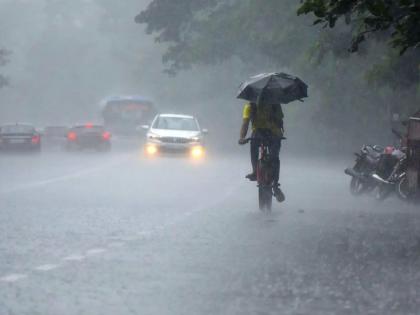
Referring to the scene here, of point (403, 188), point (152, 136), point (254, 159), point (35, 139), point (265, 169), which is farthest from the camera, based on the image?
point (35, 139)

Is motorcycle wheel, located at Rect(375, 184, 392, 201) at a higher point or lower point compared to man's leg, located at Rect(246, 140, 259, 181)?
lower

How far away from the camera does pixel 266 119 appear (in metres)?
17.8

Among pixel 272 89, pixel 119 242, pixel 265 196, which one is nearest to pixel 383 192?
pixel 272 89

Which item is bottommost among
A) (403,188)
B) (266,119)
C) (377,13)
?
(403,188)

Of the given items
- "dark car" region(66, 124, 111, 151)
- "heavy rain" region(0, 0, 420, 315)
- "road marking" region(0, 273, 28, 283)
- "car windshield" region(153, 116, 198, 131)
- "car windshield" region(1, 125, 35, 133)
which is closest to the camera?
"heavy rain" region(0, 0, 420, 315)

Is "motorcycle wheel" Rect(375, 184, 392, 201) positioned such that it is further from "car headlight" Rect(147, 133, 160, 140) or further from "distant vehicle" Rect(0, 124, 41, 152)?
"distant vehicle" Rect(0, 124, 41, 152)

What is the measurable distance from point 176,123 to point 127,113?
32.0m

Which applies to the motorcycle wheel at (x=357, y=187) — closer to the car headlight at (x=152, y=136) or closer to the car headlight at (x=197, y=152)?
the car headlight at (x=197, y=152)

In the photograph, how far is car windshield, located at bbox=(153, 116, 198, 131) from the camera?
43.0 meters

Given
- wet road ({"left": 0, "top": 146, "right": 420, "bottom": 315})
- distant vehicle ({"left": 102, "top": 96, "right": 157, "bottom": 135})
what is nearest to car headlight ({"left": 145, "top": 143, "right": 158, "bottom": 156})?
wet road ({"left": 0, "top": 146, "right": 420, "bottom": 315})

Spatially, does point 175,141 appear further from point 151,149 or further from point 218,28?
point 218,28

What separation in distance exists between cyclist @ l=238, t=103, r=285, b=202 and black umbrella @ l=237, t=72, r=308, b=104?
134mm

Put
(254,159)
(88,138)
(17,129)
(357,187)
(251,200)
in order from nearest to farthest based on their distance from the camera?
(254,159), (251,200), (357,187), (17,129), (88,138)

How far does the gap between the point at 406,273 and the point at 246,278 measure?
1.61m
